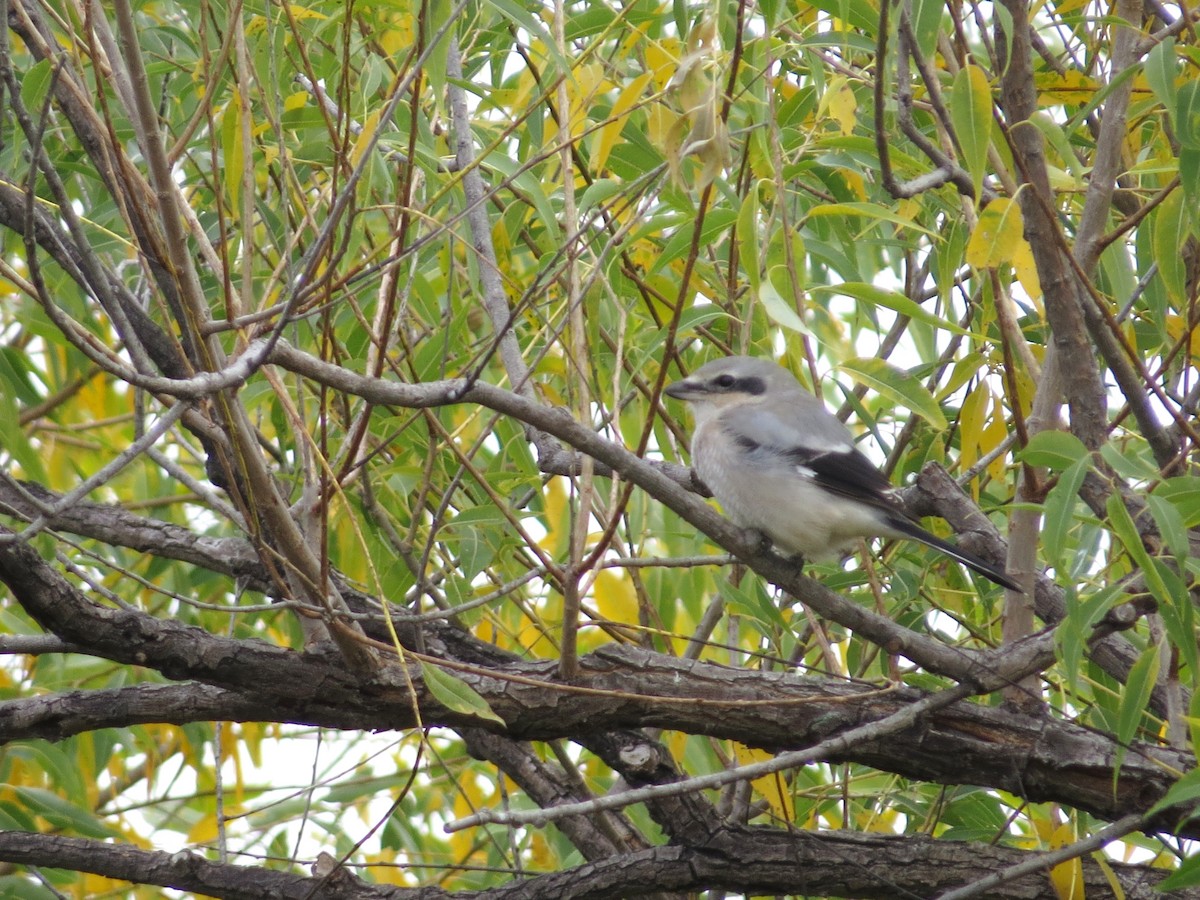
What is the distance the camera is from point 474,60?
12.5 ft

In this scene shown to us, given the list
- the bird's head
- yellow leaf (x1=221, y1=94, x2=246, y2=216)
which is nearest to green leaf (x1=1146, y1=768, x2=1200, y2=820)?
the bird's head

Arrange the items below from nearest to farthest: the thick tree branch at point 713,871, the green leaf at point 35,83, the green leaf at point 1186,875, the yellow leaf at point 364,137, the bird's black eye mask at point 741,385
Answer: the green leaf at point 1186,875
the green leaf at point 35,83
the yellow leaf at point 364,137
the thick tree branch at point 713,871
the bird's black eye mask at point 741,385

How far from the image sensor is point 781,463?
149 inches

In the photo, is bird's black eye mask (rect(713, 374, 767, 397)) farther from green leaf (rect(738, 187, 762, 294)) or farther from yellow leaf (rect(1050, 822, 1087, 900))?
yellow leaf (rect(1050, 822, 1087, 900))

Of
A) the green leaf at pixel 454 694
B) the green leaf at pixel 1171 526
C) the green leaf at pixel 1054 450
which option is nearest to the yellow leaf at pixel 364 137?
the green leaf at pixel 454 694

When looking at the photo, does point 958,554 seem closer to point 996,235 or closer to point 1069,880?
point 1069,880

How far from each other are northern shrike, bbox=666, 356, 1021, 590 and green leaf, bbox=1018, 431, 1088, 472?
3.49 ft

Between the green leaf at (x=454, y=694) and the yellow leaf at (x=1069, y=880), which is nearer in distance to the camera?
the green leaf at (x=454, y=694)

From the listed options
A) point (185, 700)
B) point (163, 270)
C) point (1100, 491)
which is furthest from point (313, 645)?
point (1100, 491)

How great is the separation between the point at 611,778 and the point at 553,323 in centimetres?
177

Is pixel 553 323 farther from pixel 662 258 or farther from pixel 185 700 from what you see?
pixel 185 700

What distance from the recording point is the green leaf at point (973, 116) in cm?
245

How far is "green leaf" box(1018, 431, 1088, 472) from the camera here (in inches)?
89.3

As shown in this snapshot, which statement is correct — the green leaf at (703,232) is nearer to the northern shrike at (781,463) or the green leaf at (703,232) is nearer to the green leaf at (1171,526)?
the northern shrike at (781,463)
